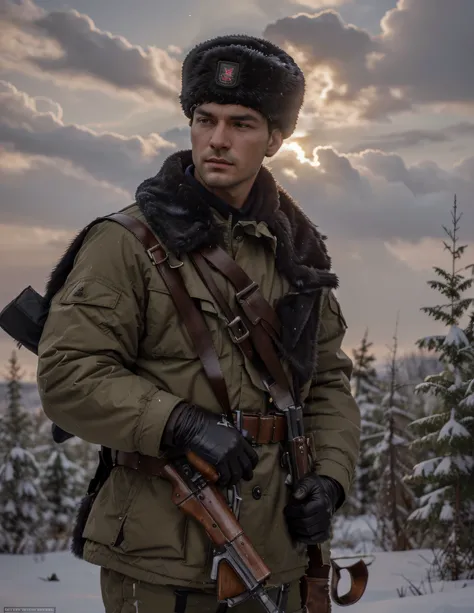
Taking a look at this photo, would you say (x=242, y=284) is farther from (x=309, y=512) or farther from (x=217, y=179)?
(x=309, y=512)

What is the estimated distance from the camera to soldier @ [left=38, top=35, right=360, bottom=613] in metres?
2.77

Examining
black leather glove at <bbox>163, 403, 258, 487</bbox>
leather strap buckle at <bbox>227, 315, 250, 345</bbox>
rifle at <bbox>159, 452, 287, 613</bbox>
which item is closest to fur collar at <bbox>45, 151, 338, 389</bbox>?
leather strap buckle at <bbox>227, 315, 250, 345</bbox>

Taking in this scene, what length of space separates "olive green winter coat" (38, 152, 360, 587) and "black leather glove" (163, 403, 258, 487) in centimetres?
5

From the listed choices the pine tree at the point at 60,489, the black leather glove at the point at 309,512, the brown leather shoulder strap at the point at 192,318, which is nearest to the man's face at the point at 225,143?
the brown leather shoulder strap at the point at 192,318

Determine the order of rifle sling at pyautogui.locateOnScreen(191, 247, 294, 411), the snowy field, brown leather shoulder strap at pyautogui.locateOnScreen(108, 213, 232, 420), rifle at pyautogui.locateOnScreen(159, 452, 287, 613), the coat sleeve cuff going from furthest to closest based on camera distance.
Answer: the snowy field
rifle sling at pyautogui.locateOnScreen(191, 247, 294, 411)
brown leather shoulder strap at pyautogui.locateOnScreen(108, 213, 232, 420)
rifle at pyautogui.locateOnScreen(159, 452, 287, 613)
the coat sleeve cuff

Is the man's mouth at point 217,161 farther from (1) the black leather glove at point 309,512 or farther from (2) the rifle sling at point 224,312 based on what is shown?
(1) the black leather glove at point 309,512

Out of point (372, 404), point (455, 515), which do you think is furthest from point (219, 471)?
point (372, 404)

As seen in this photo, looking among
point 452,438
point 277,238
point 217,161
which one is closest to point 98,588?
point 452,438

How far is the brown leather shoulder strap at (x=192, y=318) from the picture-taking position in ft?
9.53

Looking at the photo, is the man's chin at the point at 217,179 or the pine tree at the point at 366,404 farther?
the pine tree at the point at 366,404

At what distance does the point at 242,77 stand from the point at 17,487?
1472cm

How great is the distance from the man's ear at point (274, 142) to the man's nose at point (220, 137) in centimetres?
31

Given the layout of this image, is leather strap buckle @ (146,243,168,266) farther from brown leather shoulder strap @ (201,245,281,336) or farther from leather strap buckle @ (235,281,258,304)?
leather strap buckle @ (235,281,258,304)

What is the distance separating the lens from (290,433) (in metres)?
3.12
